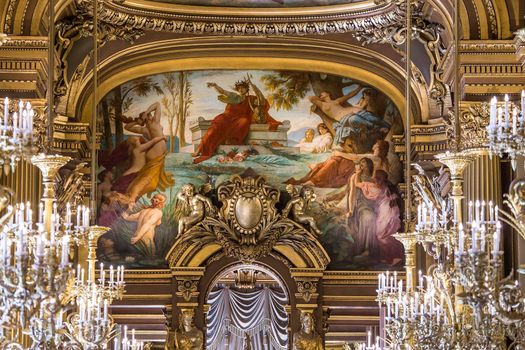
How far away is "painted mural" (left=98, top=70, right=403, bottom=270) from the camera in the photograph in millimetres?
27391

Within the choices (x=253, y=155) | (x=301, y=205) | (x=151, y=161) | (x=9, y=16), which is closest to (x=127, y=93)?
(x=151, y=161)

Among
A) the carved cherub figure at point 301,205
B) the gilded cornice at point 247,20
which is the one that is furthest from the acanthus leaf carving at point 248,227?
the gilded cornice at point 247,20

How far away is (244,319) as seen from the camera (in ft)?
119

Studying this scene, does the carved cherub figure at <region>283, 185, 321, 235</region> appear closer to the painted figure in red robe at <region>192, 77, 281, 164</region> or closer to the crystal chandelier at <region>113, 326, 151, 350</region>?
the painted figure in red robe at <region>192, 77, 281, 164</region>

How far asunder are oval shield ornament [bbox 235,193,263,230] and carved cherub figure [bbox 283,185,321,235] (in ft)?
1.63

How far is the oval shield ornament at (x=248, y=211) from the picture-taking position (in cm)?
2742

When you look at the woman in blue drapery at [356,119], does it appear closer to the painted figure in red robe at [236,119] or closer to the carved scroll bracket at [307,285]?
the painted figure in red robe at [236,119]

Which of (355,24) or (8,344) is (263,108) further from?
(8,344)

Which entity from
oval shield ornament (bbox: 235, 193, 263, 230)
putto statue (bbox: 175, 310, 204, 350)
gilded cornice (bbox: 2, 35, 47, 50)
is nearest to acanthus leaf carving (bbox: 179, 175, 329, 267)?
oval shield ornament (bbox: 235, 193, 263, 230)

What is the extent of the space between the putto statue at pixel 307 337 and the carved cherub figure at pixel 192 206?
2.62m

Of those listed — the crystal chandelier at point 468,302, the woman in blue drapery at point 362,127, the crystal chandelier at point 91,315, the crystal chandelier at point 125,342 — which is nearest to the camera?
the crystal chandelier at point 468,302

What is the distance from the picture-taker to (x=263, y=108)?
90.8ft

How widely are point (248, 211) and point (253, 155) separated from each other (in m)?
1.10

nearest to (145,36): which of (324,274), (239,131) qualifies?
(239,131)
